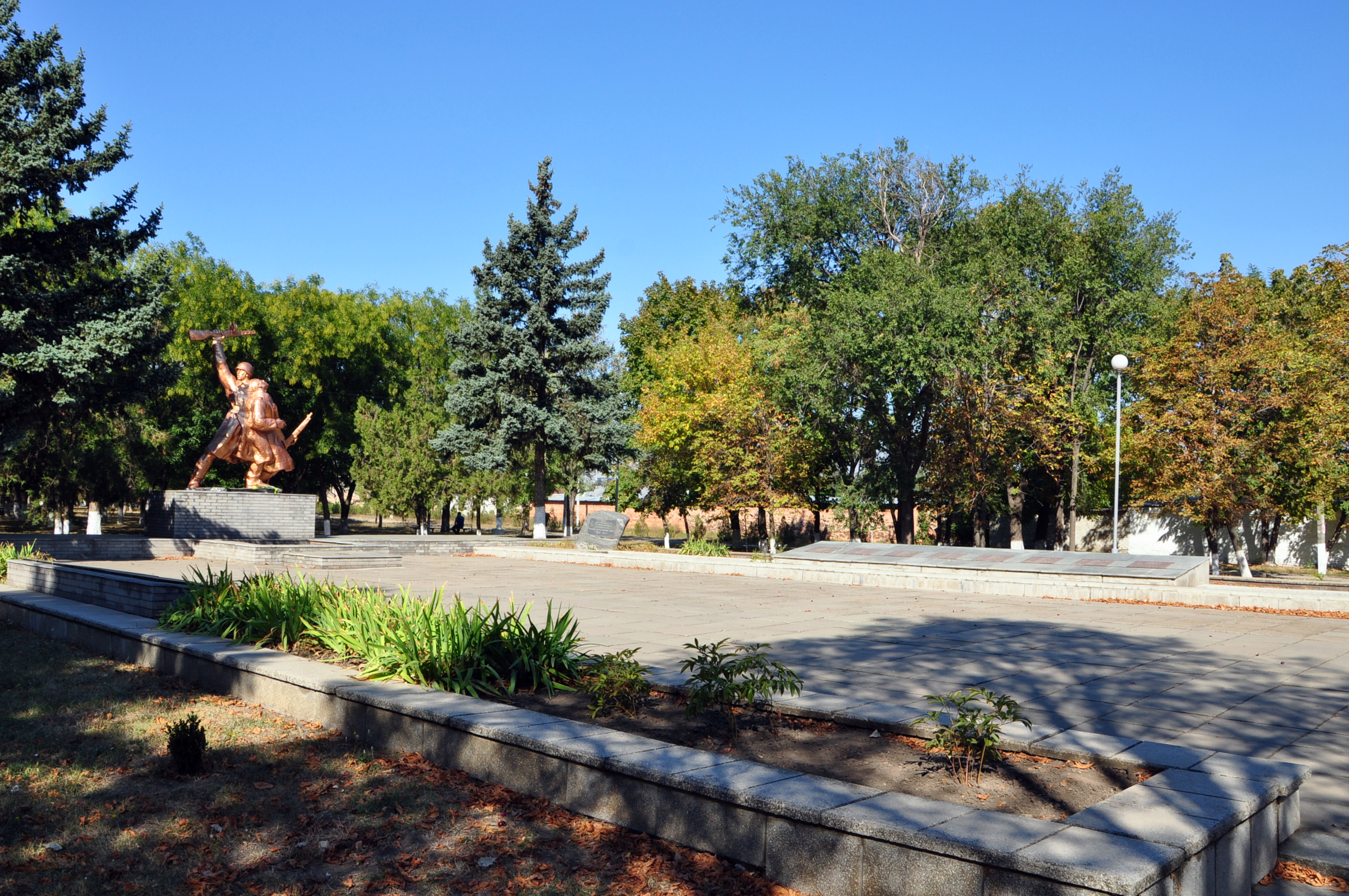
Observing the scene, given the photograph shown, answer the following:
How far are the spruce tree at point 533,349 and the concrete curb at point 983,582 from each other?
951cm

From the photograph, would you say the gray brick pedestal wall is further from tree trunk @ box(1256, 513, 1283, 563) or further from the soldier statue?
tree trunk @ box(1256, 513, 1283, 563)

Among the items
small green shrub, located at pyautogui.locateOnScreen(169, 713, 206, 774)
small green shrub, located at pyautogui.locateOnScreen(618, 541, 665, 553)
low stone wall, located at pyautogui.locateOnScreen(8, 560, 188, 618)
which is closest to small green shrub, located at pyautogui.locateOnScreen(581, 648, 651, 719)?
small green shrub, located at pyautogui.locateOnScreen(169, 713, 206, 774)

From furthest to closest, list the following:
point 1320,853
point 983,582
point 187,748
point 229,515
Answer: point 229,515 < point 983,582 < point 187,748 < point 1320,853

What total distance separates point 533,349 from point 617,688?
25.8 metres

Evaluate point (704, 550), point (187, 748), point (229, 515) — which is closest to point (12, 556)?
point (229, 515)

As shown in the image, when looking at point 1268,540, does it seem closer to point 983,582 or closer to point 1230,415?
point 1230,415

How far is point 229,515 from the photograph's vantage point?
25.4 meters

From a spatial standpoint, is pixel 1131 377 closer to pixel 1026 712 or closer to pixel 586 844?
pixel 1026 712

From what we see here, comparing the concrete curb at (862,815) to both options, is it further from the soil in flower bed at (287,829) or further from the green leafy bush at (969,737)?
the green leafy bush at (969,737)

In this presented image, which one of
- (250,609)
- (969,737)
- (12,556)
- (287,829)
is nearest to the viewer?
(287,829)

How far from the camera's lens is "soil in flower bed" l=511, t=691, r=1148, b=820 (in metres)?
4.10

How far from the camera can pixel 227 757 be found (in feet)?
17.7

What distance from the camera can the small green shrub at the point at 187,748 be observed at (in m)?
5.11

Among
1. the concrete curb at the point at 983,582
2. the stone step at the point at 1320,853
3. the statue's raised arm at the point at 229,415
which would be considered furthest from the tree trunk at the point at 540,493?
the stone step at the point at 1320,853
